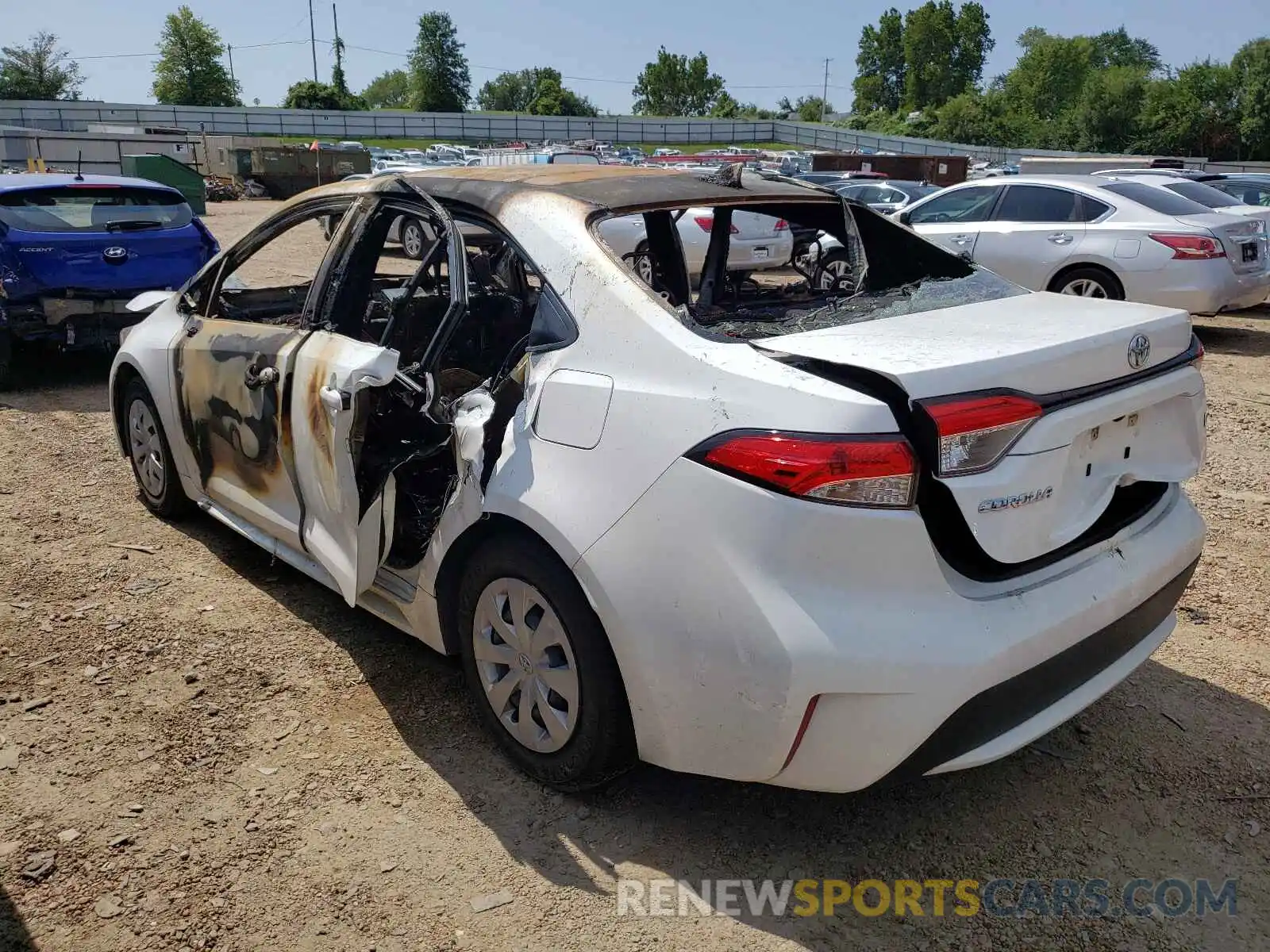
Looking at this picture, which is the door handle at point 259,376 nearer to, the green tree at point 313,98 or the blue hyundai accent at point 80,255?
the blue hyundai accent at point 80,255

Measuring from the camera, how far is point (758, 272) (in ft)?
15.0

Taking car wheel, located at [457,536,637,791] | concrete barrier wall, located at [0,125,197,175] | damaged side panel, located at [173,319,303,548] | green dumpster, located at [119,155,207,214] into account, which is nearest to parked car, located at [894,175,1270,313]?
damaged side panel, located at [173,319,303,548]

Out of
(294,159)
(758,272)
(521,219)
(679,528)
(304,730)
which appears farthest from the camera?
(294,159)

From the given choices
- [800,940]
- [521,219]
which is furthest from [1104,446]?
[521,219]

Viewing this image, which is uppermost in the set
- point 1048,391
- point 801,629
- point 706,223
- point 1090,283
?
point 706,223

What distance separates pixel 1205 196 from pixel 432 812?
37.5 ft

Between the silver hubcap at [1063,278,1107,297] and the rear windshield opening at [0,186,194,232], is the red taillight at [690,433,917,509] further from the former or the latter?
the silver hubcap at [1063,278,1107,297]

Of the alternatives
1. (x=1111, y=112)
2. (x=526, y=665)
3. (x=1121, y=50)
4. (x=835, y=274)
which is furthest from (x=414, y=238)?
(x=1121, y=50)

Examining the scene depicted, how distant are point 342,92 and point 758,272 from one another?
86.8 metres

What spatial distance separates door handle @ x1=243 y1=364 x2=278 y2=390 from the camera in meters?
3.46

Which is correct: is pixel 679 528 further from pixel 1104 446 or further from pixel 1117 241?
pixel 1117 241

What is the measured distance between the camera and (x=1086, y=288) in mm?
9336

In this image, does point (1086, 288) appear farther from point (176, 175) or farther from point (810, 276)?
point (176, 175)

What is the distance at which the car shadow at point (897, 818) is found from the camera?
250cm
